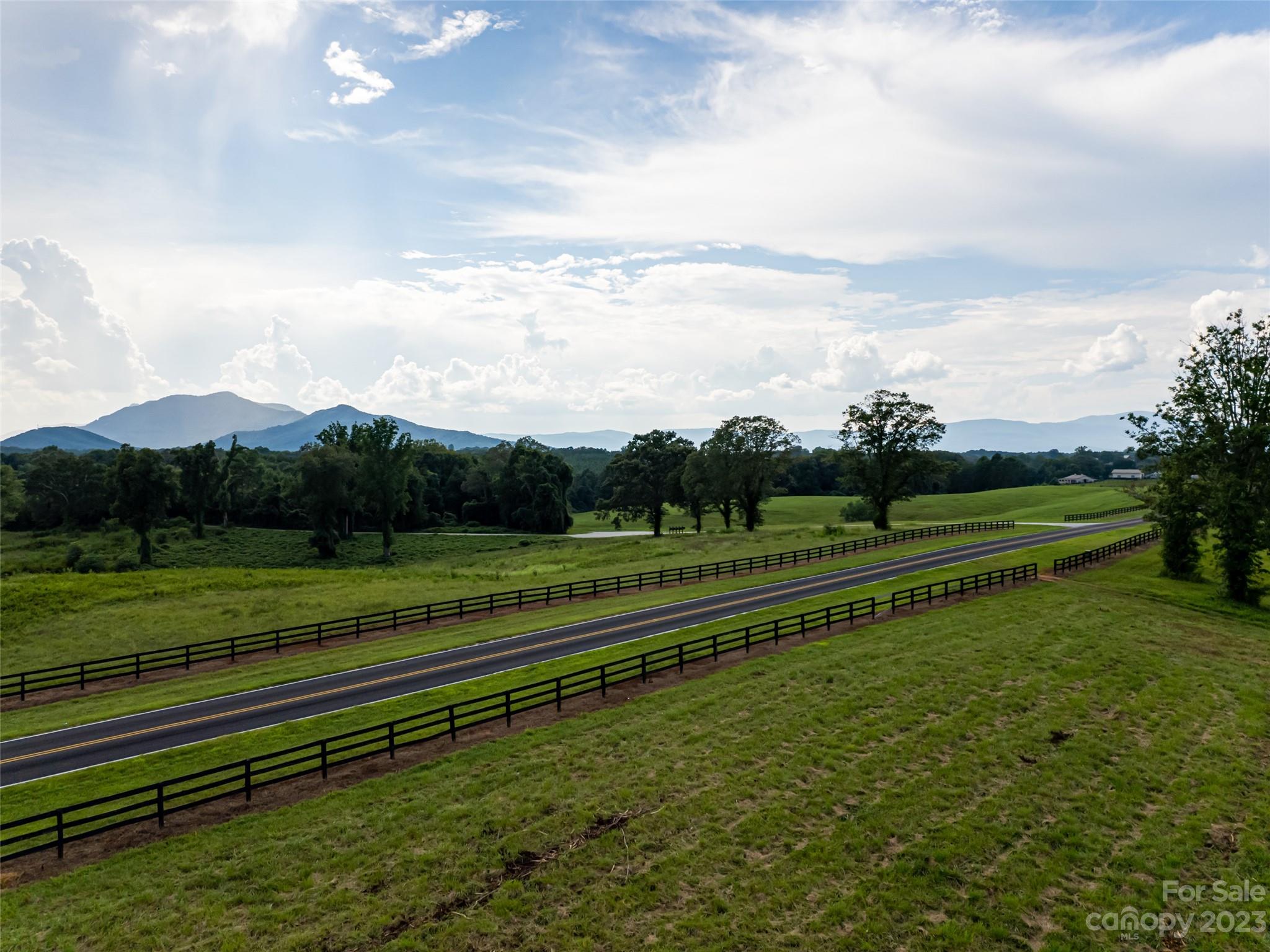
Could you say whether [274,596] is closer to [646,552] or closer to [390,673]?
[390,673]

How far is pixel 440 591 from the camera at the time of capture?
43938 mm

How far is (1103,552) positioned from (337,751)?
5439 centimetres

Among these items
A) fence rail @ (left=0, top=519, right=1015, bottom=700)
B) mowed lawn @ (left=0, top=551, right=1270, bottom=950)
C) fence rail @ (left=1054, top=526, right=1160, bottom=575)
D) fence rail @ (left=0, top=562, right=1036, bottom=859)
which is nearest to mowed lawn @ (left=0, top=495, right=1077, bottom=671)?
fence rail @ (left=0, top=519, right=1015, bottom=700)

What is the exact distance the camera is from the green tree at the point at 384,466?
8231 cm

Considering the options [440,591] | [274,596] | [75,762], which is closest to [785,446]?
[440,591]

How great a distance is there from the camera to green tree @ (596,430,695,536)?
88125 mm

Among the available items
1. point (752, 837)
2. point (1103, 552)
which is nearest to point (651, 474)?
point (1103, 552)

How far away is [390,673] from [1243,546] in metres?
45.5

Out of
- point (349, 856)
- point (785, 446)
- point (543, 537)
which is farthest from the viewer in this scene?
point (543, 537)

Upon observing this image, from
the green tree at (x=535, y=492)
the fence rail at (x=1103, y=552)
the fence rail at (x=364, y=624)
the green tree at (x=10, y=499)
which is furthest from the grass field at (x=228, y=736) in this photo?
the green tree at (x=10, y=499)

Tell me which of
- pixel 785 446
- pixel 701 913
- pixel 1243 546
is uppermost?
pixel 785 446

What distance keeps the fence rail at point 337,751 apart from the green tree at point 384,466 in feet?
203

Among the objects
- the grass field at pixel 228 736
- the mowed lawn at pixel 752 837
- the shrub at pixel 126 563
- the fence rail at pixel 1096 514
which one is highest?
the fence rail at pixel 1096 514

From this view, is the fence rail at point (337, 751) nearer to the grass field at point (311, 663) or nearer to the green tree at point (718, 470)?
the grass field at point (311, 663)
